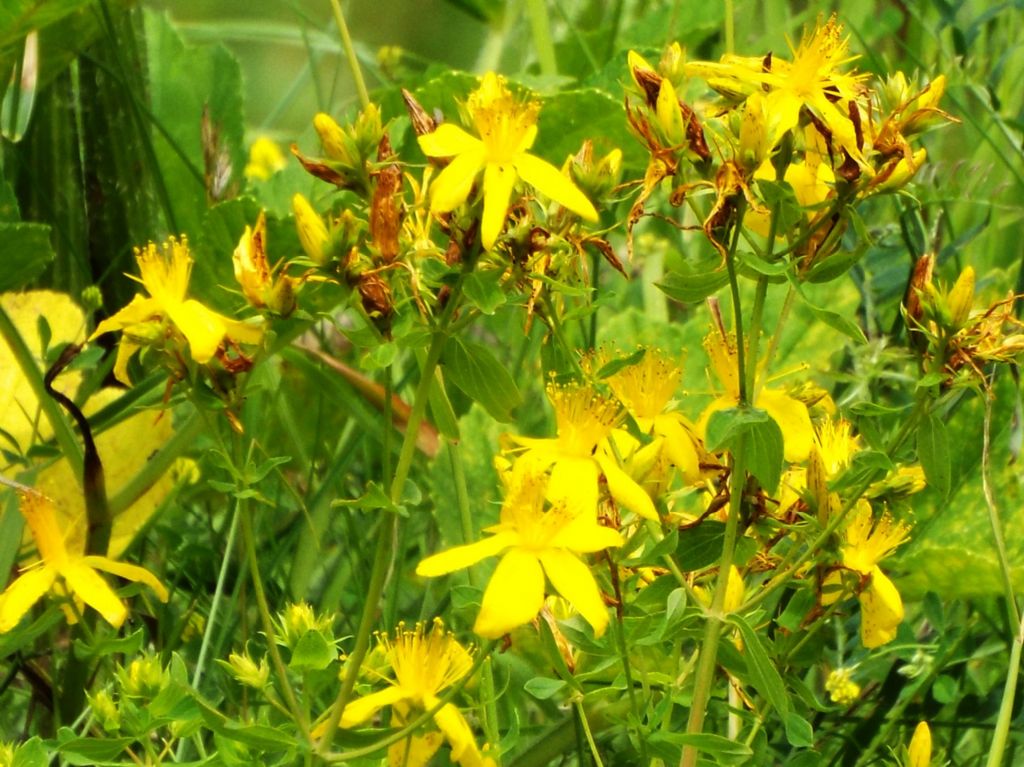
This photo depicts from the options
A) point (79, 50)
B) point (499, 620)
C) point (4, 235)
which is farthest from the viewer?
point (79, 50)

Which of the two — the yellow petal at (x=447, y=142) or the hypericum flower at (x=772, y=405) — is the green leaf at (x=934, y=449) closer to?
the hypericum flower at (x=772, y=405)

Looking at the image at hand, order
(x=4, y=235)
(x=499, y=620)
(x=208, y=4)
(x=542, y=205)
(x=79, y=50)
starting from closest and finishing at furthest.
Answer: (x=499, y=620), (x=542, y=205), (x=4, y=235), (x=79, y=50), (x=208, y=4)

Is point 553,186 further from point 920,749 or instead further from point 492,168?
point 920,749

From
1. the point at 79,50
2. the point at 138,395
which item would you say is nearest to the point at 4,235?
the point at 138,395

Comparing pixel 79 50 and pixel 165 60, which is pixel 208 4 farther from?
pixel 79 50

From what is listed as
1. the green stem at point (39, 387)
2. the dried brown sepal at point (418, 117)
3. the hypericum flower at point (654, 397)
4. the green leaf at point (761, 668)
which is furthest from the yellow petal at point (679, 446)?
the green stem at point (39, 387)

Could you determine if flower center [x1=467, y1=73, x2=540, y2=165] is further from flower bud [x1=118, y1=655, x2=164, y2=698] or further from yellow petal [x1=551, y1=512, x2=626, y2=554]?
flower bud [x1=118, y1=655, x2=164, y2=698]
